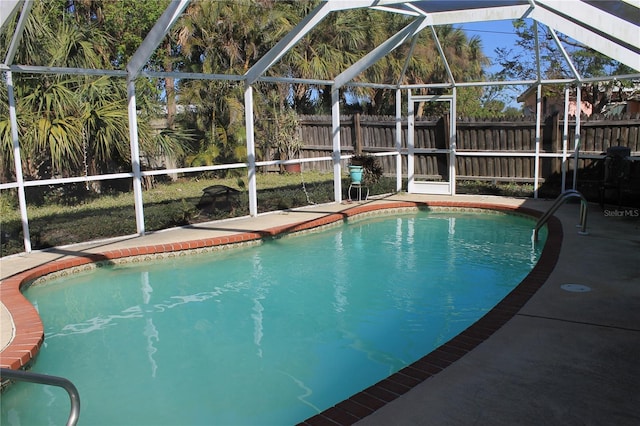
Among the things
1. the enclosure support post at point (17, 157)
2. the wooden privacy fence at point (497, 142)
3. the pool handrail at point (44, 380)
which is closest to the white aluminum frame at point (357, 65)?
the enclosure support post at point (17, 157)

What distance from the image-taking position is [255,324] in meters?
5.43

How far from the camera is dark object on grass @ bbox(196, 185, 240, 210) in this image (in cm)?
966

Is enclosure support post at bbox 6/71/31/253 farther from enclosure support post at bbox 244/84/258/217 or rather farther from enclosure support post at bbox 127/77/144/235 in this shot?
enclosure support post at bbox 244/84/258/217

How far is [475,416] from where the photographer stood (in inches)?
119

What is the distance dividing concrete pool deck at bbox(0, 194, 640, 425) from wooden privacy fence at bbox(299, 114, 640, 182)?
521 cm

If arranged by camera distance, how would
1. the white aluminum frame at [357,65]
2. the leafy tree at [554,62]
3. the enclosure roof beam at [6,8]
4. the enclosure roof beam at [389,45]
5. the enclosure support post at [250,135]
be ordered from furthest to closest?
1. the leafy tree at [554,62]
2. the enclosure roof beam at [389,45]
3. the enclosure support post at [250,135]
4. the white aluminum frame at [357,65]
5. the enclosure roof beam at [6,8]

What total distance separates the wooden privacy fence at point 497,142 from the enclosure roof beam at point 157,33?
6.90 m

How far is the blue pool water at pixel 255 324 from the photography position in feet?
13.0

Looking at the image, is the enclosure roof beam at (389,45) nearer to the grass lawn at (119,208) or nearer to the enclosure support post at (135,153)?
the grass lawn at (119,208)

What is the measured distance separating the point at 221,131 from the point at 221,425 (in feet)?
38.6

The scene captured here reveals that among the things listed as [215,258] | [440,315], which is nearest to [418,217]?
[215,258]

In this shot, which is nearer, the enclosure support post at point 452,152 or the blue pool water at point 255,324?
the blue pool water at point 255,324

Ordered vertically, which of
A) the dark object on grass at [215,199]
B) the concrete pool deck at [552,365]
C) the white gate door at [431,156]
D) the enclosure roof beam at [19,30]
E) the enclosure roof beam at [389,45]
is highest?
the enclosure roof beam at [389,45]

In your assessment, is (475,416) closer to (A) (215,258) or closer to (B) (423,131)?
(A) (215,258)
